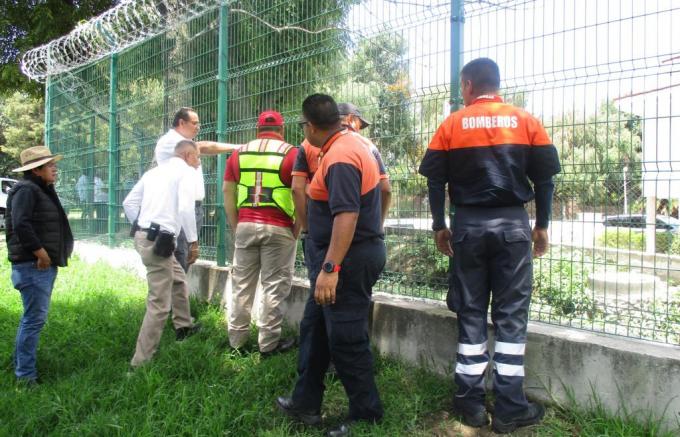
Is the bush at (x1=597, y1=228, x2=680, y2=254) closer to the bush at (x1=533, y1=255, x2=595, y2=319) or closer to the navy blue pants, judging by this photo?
the bush at (x1=533, y1=255, x2=595, y2=319)

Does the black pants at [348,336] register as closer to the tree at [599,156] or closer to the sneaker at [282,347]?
the sneaker at [282,347]

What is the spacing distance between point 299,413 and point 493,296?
1277mm

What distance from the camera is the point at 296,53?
4.87 meters

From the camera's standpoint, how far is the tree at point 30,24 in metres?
13.5

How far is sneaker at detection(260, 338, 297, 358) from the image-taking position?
4.09 meters

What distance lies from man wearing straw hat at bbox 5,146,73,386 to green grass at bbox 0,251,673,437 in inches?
9.9

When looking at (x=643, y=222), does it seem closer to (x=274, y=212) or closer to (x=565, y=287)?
(x=565, y=287)

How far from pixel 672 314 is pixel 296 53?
3.54 meters

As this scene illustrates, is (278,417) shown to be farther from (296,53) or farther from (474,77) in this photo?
(296,53)

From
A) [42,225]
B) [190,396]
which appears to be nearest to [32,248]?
[42,225]

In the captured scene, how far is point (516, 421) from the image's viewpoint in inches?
113

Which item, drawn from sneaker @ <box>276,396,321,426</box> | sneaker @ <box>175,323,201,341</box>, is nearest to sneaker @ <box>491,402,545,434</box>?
sneaker @ <box>276,396,321,426</box>

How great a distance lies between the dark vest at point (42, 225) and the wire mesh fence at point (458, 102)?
73.5 inches

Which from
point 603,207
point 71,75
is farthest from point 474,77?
point 71,75
